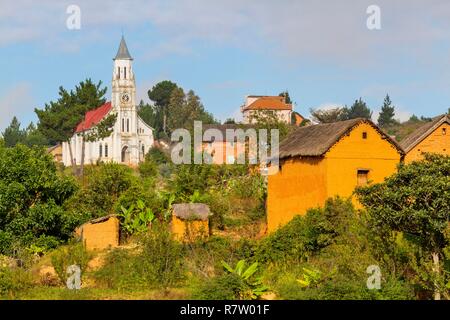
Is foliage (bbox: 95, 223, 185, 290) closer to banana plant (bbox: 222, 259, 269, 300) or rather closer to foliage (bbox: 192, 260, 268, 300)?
foliage (bbox: 192, 260, 268, 300)

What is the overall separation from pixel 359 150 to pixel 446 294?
7.65 metres

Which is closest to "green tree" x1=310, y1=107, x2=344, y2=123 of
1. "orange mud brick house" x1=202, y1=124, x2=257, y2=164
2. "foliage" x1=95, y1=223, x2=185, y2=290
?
"orange mud brick house" x1=202, y1=124, x2=257, y2=164

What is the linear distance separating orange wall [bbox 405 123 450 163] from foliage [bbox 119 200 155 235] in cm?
810

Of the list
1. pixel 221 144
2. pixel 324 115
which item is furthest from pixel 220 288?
pixel 221 144

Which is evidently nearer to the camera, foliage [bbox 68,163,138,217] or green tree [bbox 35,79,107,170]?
foliage [bbox 68,163,138,217]

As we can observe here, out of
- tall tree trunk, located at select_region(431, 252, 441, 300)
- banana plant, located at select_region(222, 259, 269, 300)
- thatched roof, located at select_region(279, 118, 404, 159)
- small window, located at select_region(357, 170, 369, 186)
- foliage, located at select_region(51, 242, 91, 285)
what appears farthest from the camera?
small window, located at select_region(357, 170, 369, 186)

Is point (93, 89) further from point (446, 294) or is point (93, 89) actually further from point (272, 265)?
point (446, 294)

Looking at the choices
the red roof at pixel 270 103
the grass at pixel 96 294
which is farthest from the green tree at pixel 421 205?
the red roof at pixel 270 103

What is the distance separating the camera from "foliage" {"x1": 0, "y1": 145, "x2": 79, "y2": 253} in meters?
21.9

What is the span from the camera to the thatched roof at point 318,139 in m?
22.2

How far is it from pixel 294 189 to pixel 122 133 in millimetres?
49242

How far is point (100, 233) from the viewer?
22.1 m

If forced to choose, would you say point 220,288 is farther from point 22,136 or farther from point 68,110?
point 22,136
